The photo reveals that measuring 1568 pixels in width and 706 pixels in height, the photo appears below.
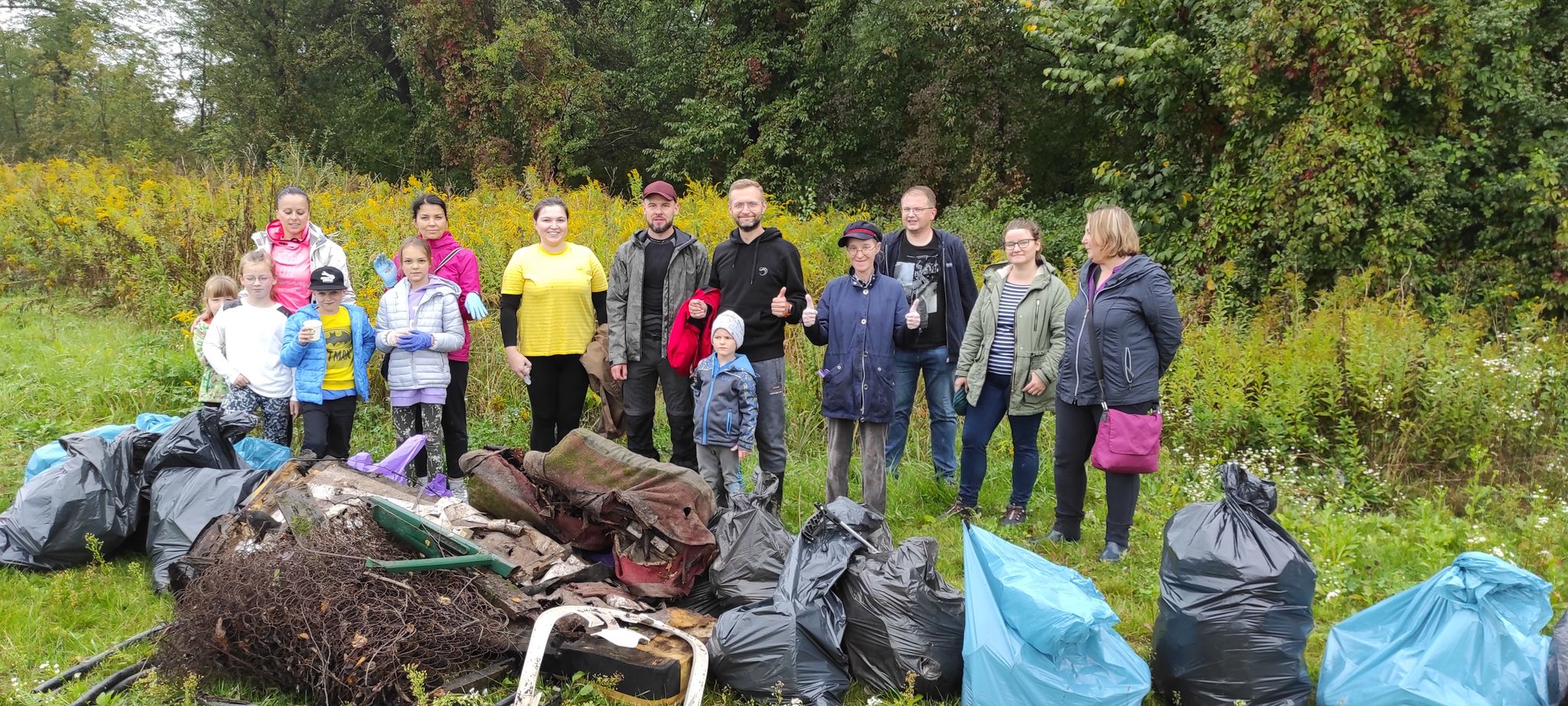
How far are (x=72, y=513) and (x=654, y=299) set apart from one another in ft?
9.28

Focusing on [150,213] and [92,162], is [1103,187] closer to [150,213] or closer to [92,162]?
[150,213]

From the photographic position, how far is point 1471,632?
8.94 feet

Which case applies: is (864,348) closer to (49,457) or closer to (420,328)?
(420,328)

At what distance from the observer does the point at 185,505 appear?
405 centimetres

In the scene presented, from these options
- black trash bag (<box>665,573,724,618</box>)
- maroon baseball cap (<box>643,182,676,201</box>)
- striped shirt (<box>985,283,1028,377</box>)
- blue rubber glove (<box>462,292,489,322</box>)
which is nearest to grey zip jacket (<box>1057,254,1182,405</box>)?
striped shirt (<box>985,283,1028,377</box>)

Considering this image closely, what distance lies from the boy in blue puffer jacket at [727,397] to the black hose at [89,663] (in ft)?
7.81

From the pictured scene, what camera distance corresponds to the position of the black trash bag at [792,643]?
10.2 ft

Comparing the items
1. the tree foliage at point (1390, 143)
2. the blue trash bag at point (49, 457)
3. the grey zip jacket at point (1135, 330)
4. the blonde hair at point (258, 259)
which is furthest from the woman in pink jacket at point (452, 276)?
the tree foliage at point (1390, 143)

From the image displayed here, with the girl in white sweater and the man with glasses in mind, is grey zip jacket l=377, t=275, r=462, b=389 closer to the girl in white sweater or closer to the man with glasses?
the girl in white sweater

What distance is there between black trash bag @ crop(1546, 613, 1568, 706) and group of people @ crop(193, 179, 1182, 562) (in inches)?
67.1

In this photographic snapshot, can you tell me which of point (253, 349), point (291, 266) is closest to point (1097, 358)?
point (253, 349)

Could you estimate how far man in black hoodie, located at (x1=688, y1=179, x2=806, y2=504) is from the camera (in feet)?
16.2

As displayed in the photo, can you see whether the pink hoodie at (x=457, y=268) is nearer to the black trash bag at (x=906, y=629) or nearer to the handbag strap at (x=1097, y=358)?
the black trash bag at (x=906, y=629)

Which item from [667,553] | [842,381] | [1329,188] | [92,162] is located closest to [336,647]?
[667,553]
